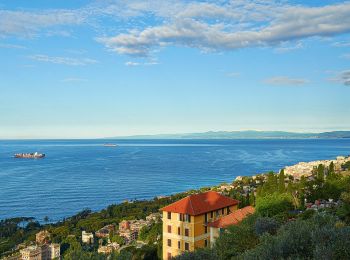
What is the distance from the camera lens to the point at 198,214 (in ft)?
97.5

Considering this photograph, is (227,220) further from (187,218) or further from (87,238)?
(87,238)

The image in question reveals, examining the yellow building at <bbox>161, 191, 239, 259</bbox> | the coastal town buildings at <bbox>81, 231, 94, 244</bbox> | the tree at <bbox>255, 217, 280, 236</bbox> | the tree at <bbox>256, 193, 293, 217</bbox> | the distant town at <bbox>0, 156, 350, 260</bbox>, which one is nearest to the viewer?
the tree at <bbox>255, 217, 280, 236</bbox>

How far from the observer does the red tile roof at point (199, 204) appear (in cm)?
3013

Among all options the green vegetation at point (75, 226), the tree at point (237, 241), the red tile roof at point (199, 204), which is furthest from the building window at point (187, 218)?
the green vegetation at point (75, 226)

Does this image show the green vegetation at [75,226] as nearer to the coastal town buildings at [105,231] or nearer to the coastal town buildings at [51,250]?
the coastal town buildings at [51,250]

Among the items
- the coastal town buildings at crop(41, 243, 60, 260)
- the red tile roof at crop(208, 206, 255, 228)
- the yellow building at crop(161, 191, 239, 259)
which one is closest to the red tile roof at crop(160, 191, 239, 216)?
the yellow building at crop(161, 191, 239, 259)

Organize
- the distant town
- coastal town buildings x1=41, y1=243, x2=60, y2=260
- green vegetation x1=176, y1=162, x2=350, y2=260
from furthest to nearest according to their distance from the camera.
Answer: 1. coastal town buildings x1=41, y1=243, x2=60, y2=260
2. the distant town
3. green vegetation x1=176, y1=162, x2=350, y2=260

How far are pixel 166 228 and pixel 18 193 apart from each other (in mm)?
63689

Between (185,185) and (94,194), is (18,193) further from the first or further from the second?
(185,185)

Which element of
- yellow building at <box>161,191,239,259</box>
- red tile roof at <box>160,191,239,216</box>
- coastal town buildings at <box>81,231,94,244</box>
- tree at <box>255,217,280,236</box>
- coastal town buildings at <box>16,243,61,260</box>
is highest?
tree at <box>255,217,280,236</box>

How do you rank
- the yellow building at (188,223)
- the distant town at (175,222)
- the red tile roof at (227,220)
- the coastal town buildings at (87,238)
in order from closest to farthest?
the red tile roof at (227,220)
the distant town at (175,222)
the yellow building at (188,223)
the coastal town buildings at (87,238)

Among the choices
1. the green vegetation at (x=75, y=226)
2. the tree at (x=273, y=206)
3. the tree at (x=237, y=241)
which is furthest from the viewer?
the green vegetation at (x=75, y=226)

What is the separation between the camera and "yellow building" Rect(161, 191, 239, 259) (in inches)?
1177

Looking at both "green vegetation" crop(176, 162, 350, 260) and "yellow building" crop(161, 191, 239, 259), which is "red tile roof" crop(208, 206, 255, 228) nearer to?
"yellow building" crop(161, 191, 239, 259)
